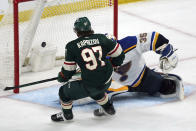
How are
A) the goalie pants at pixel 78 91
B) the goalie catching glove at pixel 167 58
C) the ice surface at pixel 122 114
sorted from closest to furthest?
the goalie pants at pixel 78 91, the ice surface at pixel 122 114, the goalie catching glove at pixel 167 58

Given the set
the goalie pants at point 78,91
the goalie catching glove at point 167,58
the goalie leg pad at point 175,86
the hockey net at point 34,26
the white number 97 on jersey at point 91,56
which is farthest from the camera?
the hockey net at point 34,26

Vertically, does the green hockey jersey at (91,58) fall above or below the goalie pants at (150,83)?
above

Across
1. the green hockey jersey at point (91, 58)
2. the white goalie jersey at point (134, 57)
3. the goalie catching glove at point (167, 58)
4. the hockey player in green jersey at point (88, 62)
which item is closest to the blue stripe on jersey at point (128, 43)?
the white goalie jersey at point (134, 57)

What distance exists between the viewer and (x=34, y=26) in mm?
5715

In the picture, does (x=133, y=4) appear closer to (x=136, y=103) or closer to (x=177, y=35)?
(x=177, y=35)

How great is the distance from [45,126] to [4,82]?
846 millimetres

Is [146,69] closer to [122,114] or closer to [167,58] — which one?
[167,58]

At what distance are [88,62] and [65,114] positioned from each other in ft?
1.61

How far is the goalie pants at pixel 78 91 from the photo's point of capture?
473cm

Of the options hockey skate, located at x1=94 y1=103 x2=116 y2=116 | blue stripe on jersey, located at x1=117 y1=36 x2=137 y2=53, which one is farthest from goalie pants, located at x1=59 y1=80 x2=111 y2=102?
blue stripe on jersey, located at x1=117 y1=36 x2=137 y2=53

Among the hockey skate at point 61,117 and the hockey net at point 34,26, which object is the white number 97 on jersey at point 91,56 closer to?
the hockey skate at point 61,117

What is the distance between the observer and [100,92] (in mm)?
4766

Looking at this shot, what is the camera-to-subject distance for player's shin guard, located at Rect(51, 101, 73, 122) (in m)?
4.86

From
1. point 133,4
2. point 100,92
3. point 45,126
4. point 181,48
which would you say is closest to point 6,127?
point 45,126
